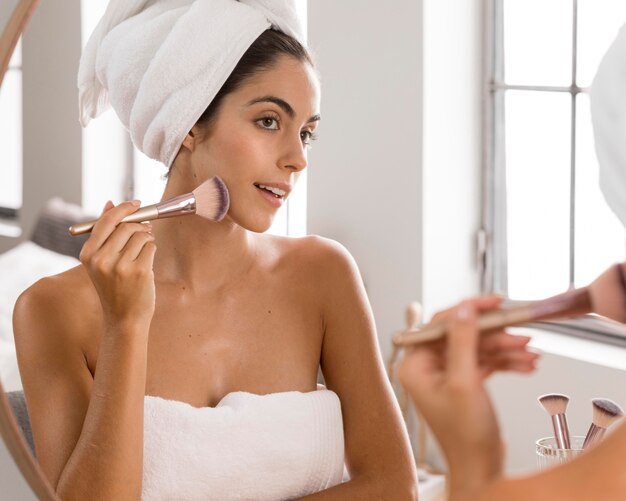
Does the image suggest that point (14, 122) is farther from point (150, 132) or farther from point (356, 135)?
point (356, 135)

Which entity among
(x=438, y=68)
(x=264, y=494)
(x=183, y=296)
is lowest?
(x=264, y=494)

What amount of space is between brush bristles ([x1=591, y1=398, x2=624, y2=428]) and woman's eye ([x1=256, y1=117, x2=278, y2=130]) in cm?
20

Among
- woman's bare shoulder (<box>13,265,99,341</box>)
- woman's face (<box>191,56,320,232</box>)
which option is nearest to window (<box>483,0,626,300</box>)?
woman's face (<box>191,56,320,232</box>)

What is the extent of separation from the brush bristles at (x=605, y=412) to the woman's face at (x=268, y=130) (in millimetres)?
177

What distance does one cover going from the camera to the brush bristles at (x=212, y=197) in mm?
446

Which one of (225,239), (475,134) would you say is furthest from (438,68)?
(225,239)

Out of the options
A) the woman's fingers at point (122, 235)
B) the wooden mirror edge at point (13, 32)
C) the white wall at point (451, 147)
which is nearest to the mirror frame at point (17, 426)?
the wooden mirror edge at point (13, 32)

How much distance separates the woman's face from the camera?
44cm

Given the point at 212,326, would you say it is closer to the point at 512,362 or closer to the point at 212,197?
the point at 212,197

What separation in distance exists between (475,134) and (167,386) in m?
0.20

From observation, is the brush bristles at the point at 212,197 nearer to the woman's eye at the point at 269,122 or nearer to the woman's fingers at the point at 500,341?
the woman's eye at the point at 269,122

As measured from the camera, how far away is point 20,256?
0.49 m

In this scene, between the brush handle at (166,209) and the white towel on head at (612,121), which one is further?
the brush handle at (166,209)

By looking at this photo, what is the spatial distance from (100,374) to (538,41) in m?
0.26
